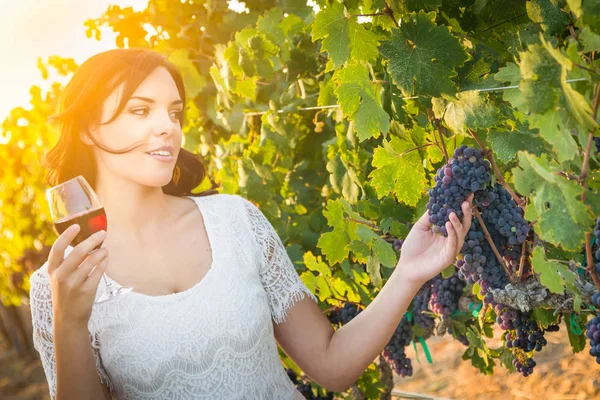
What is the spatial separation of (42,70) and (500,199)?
5225 mm

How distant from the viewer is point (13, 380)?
7.78 meters

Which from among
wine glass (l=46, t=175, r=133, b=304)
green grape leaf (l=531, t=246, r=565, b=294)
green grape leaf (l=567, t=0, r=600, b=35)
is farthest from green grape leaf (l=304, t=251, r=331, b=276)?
green grape leaf (l=567, t=0, r=600, b=35)

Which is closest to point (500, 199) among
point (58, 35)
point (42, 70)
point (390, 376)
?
point (390, 376)

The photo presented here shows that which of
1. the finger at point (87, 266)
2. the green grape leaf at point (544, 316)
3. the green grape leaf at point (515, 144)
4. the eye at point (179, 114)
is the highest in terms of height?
the eye at point (179, 114)

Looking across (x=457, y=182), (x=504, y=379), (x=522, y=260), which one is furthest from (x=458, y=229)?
(x=504, y=379)

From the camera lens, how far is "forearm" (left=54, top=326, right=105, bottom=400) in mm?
1832

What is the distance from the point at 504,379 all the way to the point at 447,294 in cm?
251

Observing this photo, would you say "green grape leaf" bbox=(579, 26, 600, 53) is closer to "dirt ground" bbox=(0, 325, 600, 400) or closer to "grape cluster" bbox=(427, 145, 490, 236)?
"grape cluster" bbox=(427, 145, 490, 236)

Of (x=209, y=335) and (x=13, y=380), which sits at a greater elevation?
(x=209, y=335)

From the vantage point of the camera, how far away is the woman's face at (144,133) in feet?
6.88

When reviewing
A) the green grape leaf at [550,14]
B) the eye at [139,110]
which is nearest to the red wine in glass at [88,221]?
the eye at [139,110]

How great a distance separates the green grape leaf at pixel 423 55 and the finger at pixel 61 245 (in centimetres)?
87

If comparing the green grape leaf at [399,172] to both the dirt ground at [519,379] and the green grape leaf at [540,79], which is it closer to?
the green grape leaf at [540,79]

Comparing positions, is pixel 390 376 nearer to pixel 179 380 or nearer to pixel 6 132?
pixel 179 380
